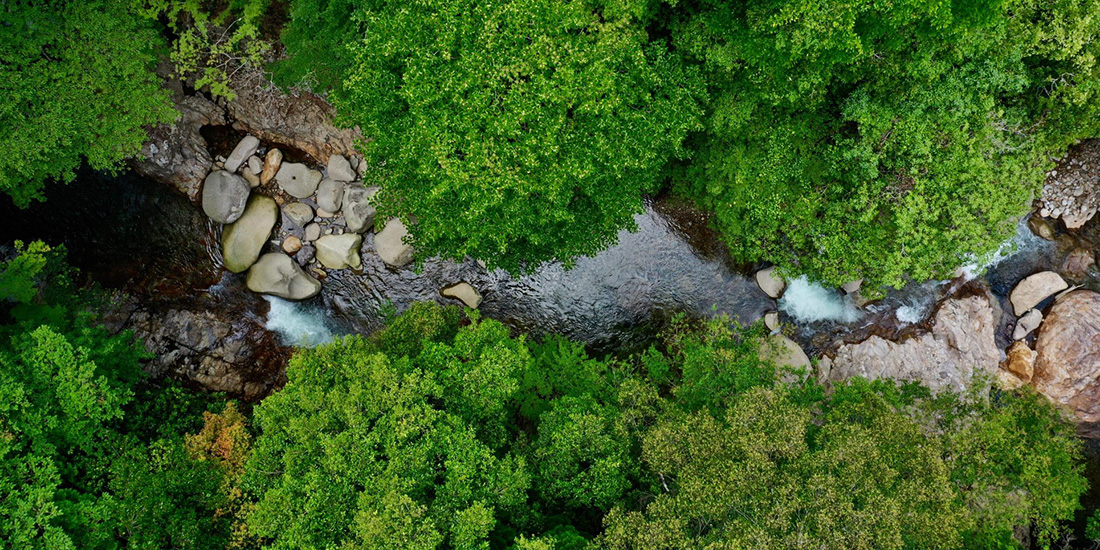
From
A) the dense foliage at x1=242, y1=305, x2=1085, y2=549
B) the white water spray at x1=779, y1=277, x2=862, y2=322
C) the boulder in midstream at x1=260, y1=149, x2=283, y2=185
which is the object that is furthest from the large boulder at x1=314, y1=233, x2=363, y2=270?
the white water spray at x1=779, y1=277, x2=862, y2=322

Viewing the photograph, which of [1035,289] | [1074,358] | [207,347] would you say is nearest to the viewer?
[1074,358]

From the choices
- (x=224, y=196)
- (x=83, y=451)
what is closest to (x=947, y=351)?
(x=224, y=196)

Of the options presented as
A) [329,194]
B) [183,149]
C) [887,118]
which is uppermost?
[183,149]

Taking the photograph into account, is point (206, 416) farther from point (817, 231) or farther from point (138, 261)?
point (817, 231)

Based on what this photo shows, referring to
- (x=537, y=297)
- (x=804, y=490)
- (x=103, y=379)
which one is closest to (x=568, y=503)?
(x=804, y=490)

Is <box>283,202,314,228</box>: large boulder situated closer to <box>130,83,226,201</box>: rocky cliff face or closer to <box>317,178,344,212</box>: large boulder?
<box>317,178,344,212</box>: large boulder

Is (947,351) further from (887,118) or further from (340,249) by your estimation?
(340,249)

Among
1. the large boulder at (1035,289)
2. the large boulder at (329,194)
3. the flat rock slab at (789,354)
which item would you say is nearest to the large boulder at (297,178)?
the large boulder at (329,194)
